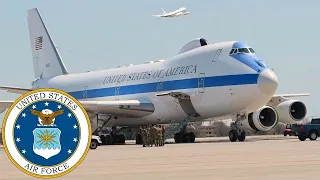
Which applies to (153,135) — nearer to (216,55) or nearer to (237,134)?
(237,134)

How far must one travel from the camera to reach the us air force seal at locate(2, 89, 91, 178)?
596 cm

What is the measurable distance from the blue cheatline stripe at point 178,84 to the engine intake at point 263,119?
366 centimetres

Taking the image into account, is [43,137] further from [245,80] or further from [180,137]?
[180,137]

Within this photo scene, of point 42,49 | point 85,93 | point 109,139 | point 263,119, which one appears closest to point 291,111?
point 263,119

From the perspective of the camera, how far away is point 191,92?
31.5 meters

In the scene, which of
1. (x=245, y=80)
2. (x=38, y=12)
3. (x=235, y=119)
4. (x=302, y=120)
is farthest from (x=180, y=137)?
(x=38, y=12)

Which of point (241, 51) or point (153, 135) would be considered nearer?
point (153, 135)

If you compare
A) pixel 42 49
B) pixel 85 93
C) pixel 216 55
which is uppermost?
pixel 42 49

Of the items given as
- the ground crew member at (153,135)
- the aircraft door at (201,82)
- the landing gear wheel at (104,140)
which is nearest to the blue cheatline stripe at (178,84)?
the aircraft door at (201,82)

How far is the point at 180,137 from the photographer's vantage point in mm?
32344

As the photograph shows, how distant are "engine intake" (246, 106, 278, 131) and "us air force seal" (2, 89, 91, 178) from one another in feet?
89.9

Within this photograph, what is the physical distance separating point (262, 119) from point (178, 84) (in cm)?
484

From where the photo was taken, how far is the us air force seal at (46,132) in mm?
5957

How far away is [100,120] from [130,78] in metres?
2.72
